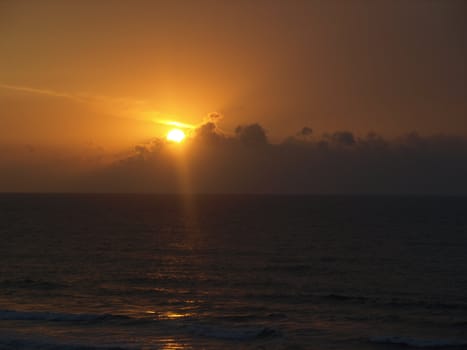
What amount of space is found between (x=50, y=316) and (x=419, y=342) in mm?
18886

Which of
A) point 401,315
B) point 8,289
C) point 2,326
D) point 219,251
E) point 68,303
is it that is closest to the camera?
point 2,326

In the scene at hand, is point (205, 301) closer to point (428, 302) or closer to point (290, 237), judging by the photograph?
point (428, 302)

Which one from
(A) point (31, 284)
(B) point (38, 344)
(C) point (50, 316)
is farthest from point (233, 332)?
(A) point (31, 284)

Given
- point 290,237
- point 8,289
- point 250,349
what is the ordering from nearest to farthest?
point 250,349
point 8,289
point 290,237

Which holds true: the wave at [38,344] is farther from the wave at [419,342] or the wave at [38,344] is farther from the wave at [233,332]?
the wave at [419,342]

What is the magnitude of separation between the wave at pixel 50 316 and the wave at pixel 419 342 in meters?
13.2

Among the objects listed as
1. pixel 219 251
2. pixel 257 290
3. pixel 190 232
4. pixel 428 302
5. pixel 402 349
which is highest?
pixel 190 232

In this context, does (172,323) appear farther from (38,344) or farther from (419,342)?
(419,342)

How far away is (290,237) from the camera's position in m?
70.7

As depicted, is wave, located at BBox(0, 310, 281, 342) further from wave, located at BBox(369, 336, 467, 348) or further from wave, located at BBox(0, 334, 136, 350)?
wave, located at BBox(369, 336, 467, 348)

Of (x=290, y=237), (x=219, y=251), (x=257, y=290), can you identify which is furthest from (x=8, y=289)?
(x=290, y=237)

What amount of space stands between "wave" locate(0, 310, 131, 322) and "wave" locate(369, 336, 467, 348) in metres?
13.2

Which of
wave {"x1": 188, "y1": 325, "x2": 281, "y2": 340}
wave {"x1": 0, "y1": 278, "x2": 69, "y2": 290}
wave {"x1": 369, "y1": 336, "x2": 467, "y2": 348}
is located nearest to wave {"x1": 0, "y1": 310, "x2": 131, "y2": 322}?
wave {"x1": 188, "y1": 325, "x2": 281, "y2": 340}

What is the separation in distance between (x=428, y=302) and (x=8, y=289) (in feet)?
88.5
